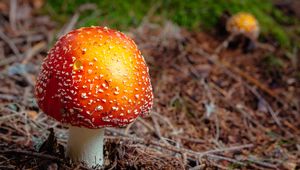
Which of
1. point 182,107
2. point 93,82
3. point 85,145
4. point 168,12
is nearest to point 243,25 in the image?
point 168,12

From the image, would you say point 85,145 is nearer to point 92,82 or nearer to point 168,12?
point 92,82

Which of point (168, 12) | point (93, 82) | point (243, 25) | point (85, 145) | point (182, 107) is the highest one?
point (168, 12)

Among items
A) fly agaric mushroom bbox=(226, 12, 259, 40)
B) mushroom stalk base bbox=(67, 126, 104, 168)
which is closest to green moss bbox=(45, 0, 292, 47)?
fly agaric mushroom bbox=(226, 12, 259, 40)

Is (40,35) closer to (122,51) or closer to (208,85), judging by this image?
(208,85)

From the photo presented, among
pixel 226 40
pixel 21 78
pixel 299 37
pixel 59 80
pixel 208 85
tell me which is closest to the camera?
pixel 59 80

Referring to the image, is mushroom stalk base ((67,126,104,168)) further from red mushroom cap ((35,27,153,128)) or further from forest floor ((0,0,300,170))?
red mushroom cap ((35,27,153,128))

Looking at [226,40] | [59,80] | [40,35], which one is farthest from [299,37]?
[59,80]

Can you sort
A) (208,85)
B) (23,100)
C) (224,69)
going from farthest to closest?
(224,69) → (208,85) → (23,100)
